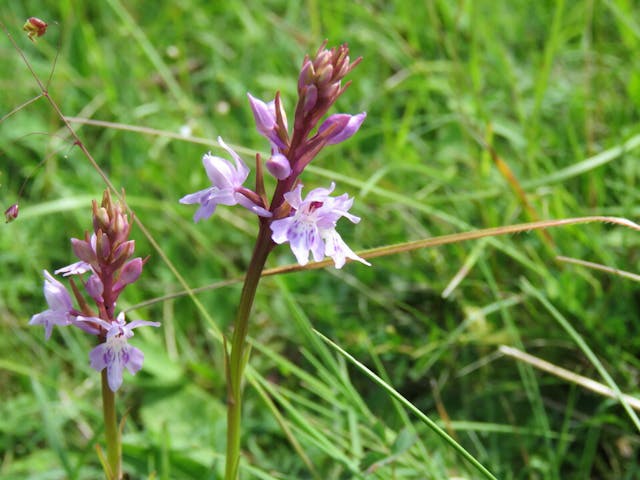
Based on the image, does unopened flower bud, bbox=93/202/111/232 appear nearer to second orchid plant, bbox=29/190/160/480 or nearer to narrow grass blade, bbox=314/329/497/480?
second orchid plant, bbox=29/190/160/480

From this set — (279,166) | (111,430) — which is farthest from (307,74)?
(111,430)

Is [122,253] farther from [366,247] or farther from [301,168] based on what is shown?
[366,247]

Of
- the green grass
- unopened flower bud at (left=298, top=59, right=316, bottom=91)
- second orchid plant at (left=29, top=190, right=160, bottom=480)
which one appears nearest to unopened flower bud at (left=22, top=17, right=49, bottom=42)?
second orchid plant at (left=29, top=190, right=160, bottom=480)

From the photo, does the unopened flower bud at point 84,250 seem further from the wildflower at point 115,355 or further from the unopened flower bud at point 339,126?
the unopened flower bud at point 339,126

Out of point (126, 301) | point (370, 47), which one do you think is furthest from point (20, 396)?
point (370, 47)

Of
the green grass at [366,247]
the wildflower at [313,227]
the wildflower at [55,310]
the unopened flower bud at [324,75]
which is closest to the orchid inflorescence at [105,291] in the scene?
the wildflower at [55,310]

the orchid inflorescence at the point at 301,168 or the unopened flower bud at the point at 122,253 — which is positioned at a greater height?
the orchid inflorescence at the point at 301,168

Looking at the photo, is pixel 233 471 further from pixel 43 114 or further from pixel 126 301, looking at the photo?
pixel 43 114
